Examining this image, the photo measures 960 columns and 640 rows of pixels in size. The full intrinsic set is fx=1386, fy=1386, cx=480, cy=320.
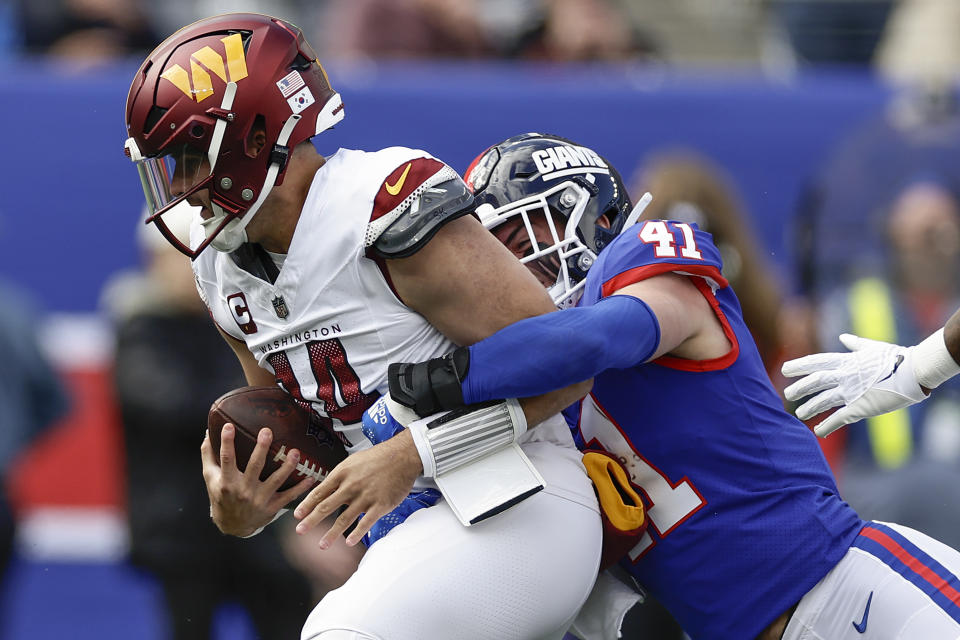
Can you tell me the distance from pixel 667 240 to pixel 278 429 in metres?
0.85

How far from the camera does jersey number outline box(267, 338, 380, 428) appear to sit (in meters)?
2.65

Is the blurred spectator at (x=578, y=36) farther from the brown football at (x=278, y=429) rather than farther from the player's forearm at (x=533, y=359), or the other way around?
the player's forearm at (x=533, y=359)

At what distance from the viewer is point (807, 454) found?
2.80 meters

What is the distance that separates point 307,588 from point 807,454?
9.45ft

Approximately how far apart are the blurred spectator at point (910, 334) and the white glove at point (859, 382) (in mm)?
1476

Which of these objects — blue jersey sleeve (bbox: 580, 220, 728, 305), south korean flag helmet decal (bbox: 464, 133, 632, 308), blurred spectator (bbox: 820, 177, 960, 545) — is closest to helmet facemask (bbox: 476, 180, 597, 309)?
south korean flag helmet decal (bbox: 464, 133, 632, 308)

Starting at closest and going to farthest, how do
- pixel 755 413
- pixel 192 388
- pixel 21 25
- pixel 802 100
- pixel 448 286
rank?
pixel 448 286 → pixel 755 413 → pixel 192 388 → pixel 802 100 → pixel 21 25

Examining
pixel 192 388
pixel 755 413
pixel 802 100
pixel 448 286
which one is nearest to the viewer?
pixel 448 286

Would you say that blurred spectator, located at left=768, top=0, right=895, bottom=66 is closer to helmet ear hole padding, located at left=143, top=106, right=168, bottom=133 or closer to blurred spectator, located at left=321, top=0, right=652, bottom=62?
blurred spectator, located at left=321, top=0, right=652, bottom=62

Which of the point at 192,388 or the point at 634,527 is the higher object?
the point at 634,527

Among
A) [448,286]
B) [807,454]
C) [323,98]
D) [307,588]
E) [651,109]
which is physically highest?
[323,98]

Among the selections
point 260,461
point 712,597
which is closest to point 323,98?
point 260,461

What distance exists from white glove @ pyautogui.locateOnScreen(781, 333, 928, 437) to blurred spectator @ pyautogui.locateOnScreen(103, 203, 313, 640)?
8.80 ft

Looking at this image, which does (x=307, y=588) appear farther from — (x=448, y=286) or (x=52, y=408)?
(x=448, y=286)
